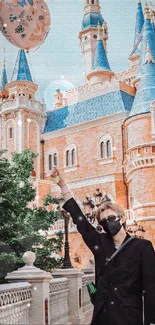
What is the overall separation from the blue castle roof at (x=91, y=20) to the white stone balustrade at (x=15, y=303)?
81.2ft

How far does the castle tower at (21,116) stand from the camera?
2017 cm

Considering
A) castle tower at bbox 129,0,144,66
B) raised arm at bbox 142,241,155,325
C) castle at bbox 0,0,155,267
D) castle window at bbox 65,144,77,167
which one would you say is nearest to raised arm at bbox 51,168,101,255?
raised arm at bbox 142,241,155,325

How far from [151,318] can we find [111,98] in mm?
17460

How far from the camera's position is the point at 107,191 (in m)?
17.9

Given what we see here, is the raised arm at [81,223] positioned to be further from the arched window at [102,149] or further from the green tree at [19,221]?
the arched window at [102,149]

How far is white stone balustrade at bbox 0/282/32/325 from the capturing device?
140 inches

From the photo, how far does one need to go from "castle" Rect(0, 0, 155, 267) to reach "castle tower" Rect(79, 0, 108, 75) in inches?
213

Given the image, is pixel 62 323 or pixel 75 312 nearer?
pixel 62 323

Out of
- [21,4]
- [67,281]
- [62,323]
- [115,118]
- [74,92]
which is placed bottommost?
[62,323]

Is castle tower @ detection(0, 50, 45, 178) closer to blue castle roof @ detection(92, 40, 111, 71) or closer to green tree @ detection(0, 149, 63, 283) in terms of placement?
blue castle roof @ detection(92, 40, 111, 71)

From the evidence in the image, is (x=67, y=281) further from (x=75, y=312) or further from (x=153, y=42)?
(x=153, y=42)

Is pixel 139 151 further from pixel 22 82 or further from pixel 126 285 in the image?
pixel 126 285

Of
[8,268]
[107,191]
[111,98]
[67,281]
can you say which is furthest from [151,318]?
[111,98]

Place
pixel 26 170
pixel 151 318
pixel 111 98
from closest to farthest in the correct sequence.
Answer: pixel 151 318 → pixel 26 170 → pixel 111 98
